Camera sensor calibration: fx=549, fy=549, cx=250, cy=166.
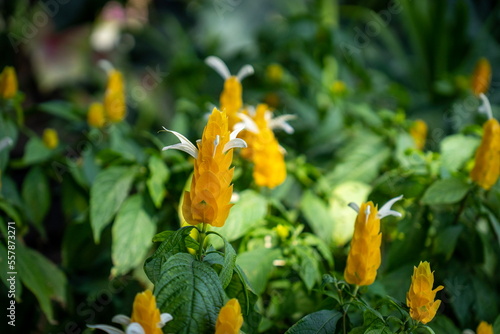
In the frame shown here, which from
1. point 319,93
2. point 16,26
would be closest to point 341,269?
point 319,93

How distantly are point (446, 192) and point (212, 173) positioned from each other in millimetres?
620

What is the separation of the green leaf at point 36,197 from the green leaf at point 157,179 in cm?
36

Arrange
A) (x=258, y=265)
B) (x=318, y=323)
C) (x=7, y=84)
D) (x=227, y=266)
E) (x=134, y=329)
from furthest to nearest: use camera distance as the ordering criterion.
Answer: (x=7, y=84) < (x=258, y=265) < (x=318, y=323) < (x=227, y=266) < (x=134, y=329)

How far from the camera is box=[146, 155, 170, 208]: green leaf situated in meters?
1.30

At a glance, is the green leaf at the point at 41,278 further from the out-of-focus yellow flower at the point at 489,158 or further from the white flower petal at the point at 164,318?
the out-of-focus yellow flower at the point at 489,158

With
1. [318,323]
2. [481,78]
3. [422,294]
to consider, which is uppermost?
[422,294]

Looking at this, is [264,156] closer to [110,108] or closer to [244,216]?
[244,216]

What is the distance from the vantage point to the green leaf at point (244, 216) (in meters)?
1.22

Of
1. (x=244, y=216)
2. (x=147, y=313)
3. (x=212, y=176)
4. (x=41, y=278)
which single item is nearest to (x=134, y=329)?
(x=147, y=313)

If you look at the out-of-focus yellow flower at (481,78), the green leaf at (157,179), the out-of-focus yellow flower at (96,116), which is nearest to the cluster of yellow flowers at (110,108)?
the out-of-focus yellow flower at (96,116)

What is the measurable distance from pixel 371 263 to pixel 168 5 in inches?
124

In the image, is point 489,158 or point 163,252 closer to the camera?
point 163,252

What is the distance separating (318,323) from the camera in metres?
0.96

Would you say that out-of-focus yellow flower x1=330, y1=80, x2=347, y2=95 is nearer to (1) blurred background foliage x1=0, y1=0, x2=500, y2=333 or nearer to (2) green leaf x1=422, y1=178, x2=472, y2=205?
(1) blurred background foliage x1=0, y1=0, x2=500, y2=333
